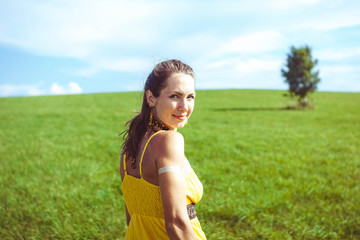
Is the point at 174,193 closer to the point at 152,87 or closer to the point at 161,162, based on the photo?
the point at 161,162

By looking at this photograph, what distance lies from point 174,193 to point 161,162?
0.19 meters

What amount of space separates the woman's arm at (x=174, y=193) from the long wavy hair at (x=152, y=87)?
0.39m

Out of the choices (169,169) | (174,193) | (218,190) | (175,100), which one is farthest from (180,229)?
(218,190)

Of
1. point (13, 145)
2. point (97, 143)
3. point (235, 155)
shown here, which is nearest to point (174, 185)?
point (235, 155)

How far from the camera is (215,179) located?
623cm

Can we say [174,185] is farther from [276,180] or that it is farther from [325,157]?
[325,157]

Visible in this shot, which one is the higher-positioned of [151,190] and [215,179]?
[151,190]

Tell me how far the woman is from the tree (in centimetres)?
3053

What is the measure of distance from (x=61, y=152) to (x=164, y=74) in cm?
807

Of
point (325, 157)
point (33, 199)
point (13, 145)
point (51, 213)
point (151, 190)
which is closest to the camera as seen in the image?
point (151, 190)

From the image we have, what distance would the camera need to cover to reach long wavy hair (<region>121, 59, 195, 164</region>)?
183 cm

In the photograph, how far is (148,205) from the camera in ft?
6.16

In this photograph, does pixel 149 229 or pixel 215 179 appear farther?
pixel 215 179

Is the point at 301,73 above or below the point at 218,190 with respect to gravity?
above
